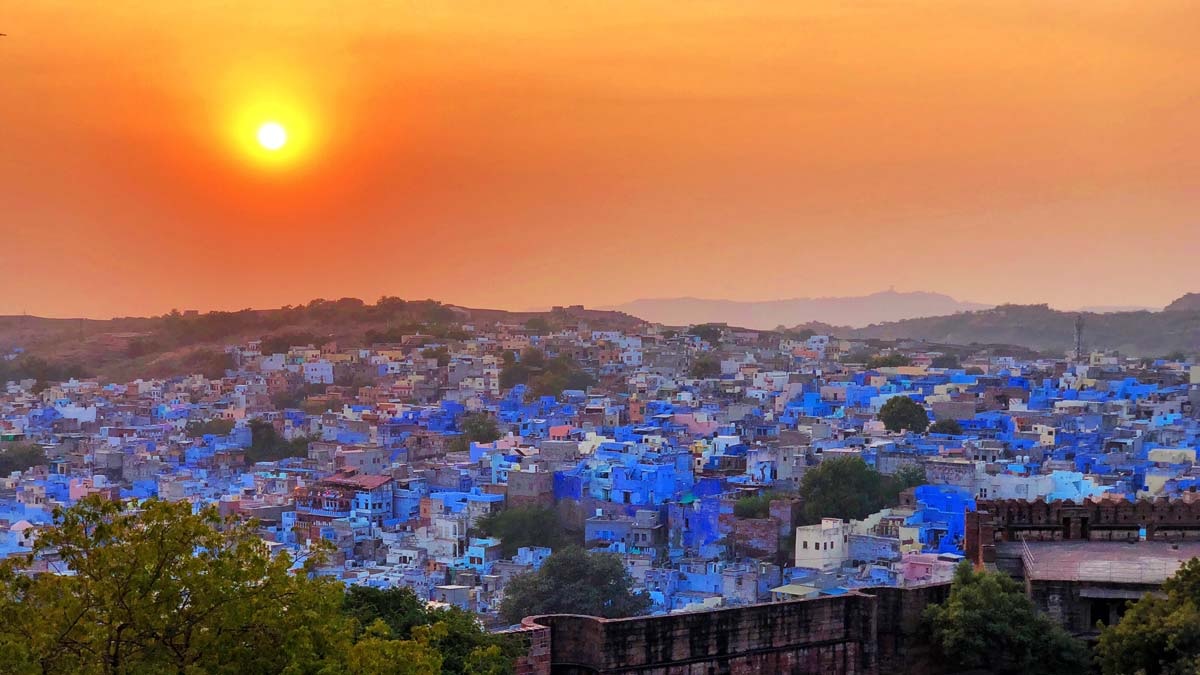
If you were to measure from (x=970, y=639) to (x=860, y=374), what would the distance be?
182ft

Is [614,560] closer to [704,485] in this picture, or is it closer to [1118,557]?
[704,485]

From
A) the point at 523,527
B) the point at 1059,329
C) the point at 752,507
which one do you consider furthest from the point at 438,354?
the point at 1059,329

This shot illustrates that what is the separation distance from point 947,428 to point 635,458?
11653mm

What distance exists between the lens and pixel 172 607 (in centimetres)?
657

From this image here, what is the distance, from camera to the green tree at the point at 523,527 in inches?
1449

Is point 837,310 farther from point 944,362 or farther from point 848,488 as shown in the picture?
point 848,488

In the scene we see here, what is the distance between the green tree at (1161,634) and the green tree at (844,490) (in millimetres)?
26021

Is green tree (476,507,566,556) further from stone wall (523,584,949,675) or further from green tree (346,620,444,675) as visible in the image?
green tree (346,620,444,675)

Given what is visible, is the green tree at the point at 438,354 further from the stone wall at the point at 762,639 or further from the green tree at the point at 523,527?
the stone wall at the point at 762,639

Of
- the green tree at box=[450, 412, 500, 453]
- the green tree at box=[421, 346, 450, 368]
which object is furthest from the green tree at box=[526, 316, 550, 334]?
the green tree at box=[450, 412, 500, 453]

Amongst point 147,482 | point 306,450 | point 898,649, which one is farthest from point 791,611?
point 306,450

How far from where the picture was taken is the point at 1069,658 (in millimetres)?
10250

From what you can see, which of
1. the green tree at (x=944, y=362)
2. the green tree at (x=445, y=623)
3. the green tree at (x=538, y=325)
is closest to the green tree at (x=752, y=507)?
the green tree at (x=445, y=623)

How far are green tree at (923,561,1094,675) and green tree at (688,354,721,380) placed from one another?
58.6m
